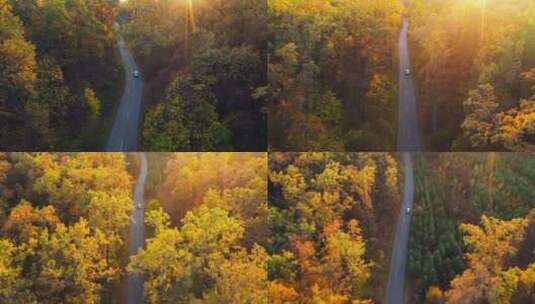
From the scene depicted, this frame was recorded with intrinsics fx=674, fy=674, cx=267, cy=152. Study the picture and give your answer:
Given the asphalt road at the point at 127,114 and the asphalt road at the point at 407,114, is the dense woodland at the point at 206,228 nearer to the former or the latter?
the asphalt road at the point at 127,114

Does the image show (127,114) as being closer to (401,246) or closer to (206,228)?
(206,228)

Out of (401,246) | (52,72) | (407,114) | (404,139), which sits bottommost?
(401,246)

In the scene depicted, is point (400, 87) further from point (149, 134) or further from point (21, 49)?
point (21, 49)

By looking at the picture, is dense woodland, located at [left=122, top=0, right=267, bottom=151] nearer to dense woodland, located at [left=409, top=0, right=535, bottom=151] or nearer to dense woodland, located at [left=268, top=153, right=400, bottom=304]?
dense woodland, located at [left=268, top=153, right=400, bottom=304]

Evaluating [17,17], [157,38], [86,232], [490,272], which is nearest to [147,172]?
[86,232]

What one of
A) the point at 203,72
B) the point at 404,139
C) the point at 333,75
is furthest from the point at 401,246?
the point at 203,72

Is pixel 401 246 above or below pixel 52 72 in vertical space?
below
